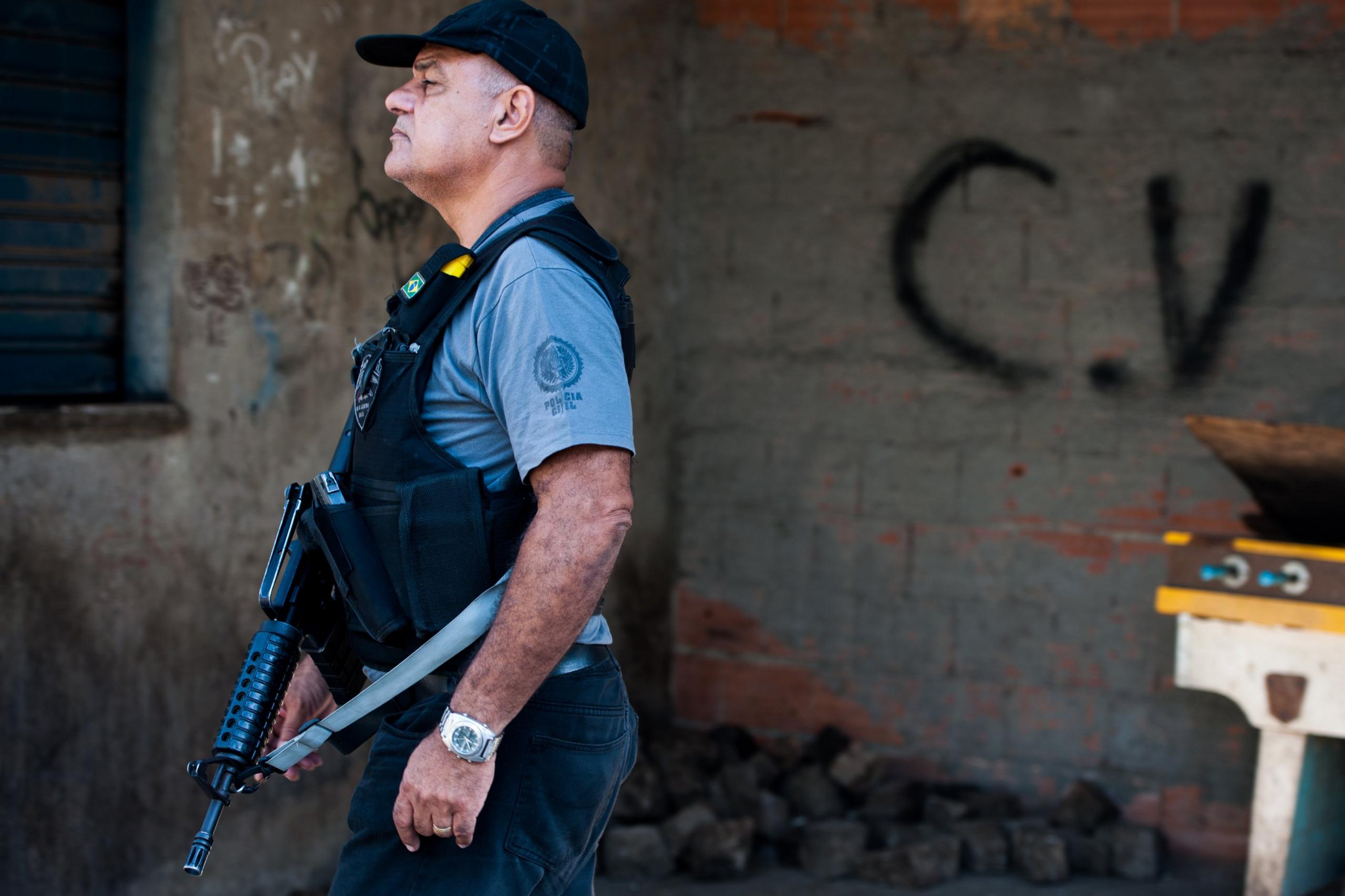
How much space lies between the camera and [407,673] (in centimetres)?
187

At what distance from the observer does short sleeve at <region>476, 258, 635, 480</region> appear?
1765 millimetres

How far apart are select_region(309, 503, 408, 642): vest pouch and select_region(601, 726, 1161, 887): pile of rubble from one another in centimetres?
246

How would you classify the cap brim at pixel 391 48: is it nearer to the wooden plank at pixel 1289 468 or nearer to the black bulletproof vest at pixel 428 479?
the black bulletproof vest at pixel 428 479

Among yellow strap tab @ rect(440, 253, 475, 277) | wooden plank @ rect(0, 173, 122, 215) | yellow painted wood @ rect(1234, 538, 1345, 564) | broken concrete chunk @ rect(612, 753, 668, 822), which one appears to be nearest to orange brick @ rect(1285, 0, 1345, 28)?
yellow painted wood @ rect(1234, 538, 1345, 564)

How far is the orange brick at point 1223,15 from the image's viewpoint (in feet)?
13.7

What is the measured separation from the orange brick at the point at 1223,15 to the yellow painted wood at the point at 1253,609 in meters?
1.73

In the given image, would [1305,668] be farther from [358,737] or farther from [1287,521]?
[358,737]

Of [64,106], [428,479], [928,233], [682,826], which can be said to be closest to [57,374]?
[64,106]

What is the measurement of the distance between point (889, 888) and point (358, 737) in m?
2.48

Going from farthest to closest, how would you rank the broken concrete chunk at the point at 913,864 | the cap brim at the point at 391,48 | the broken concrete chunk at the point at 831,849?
the broken concrete chunk at the point at 831,849, the broken concrete chunk at the point at 913,864, the cap brim at the point at 391,48

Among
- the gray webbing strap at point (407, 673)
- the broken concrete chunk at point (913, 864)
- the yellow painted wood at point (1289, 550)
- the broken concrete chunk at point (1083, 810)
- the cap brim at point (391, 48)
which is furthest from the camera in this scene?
the broken concrete chunk at point (1083, 810)

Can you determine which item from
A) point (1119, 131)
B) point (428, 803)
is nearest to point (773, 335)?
point (1119, 131)

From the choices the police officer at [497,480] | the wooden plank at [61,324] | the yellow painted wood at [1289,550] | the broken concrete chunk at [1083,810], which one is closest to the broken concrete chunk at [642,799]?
the broken concrete chunk at [1083,810]

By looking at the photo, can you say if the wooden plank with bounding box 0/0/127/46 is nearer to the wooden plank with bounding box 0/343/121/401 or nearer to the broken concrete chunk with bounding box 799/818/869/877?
the wooden plank with bounding box 0/343/121/401
